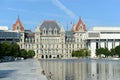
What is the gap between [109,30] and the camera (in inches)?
7564

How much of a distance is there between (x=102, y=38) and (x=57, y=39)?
73.9 ft

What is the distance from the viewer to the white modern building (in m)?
184

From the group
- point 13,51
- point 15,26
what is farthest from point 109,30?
point 13,51

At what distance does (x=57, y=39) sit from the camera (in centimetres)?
19100

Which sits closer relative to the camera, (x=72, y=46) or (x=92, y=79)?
(x=92, y=79)

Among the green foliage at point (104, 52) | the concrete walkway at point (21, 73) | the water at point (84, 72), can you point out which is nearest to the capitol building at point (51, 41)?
the green foliage at point (104, 52)

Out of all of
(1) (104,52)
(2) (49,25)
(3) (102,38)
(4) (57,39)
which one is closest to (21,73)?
(1) (104,52)

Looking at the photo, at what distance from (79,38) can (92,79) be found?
159m

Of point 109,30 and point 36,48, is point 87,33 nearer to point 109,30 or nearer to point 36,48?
point 109,30

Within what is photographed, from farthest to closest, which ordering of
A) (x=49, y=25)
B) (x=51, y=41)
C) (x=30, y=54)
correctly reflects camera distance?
(x=49, y=25)
(x=51, y=41)
(x=30, y=54)

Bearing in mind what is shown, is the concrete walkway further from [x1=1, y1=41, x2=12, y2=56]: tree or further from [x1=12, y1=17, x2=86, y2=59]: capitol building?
[x1=12, y1=17, x2=86, y2=59]: capitol building

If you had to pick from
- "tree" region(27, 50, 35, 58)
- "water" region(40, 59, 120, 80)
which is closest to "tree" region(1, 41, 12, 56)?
"water" region(40, 59, 120, 80)

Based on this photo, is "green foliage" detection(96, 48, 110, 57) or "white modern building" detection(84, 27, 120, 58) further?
"white modern building" detection(84, 27, 120, 58)

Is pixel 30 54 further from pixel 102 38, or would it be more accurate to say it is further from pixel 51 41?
pixel 102 38
